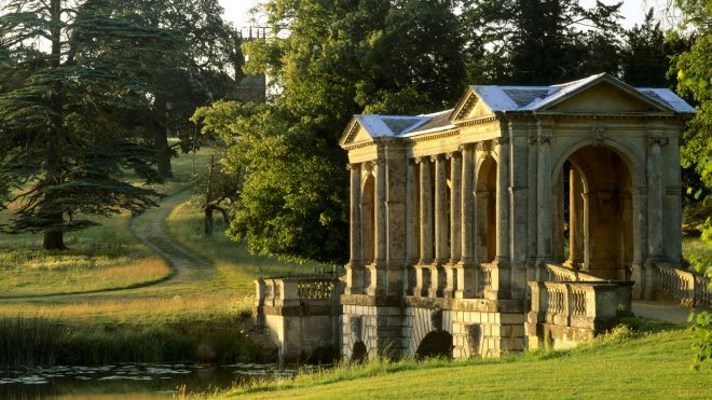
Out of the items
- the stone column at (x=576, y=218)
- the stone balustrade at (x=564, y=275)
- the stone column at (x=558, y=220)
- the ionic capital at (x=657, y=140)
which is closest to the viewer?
the stone balustrade at (x=564, y=275)

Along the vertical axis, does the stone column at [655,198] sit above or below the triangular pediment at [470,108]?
below

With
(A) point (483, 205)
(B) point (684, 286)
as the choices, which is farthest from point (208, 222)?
(B) point (684, 286)

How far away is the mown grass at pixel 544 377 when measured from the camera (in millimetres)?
21562

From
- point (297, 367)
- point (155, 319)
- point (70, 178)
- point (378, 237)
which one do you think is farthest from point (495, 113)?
point (70, 178)

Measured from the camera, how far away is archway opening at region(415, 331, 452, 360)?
1697 inches

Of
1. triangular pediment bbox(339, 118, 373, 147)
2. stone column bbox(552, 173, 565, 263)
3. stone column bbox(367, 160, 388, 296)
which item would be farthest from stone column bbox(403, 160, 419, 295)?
stone column bbox(552, 173, 565, 263)

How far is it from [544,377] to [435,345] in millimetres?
20049

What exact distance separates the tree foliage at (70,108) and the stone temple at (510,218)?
2042 centimetres

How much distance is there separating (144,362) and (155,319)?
2.48 m

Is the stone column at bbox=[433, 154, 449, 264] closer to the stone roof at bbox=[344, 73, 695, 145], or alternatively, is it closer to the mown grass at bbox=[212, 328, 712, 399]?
the stone roof at bbox=[344, 73, 695, 145]

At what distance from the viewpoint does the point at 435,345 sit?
43.6 m

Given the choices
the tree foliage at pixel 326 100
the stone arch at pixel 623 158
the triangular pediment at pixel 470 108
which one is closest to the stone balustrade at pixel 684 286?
the stone arch at pixel 623 158

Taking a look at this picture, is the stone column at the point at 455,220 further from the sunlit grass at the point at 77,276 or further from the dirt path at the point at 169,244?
the dirt path at the point at 169,244

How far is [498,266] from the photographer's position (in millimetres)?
36812
